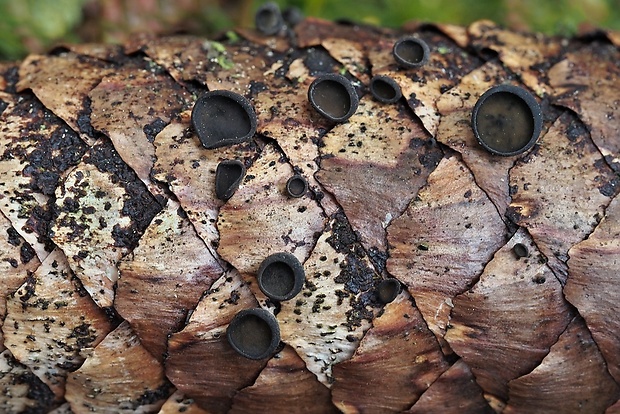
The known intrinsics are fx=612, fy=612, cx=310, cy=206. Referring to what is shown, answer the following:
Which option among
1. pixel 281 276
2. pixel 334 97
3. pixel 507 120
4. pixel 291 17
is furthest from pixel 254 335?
pixel 291 17

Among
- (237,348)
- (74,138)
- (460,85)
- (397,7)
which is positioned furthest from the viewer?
(397,7)

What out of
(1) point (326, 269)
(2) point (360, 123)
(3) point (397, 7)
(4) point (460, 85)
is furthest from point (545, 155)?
(3) point (397, 7)

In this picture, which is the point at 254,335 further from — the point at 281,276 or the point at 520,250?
the point at 520,250

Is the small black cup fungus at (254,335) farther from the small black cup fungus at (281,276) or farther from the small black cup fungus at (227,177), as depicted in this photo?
the small black cup fungus at (227,177)

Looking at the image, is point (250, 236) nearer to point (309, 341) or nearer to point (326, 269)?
point (326, 269)

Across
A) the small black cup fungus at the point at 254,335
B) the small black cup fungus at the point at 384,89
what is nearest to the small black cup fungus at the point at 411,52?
the small black cup fungus at the point at 384,89

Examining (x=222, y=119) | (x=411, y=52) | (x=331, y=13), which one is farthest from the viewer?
(x=331, y=13)

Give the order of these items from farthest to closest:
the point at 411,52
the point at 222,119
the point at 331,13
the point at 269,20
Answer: the point at 331,13 < the point at 269,20 < the point at 411,52 < the point at 222,119
